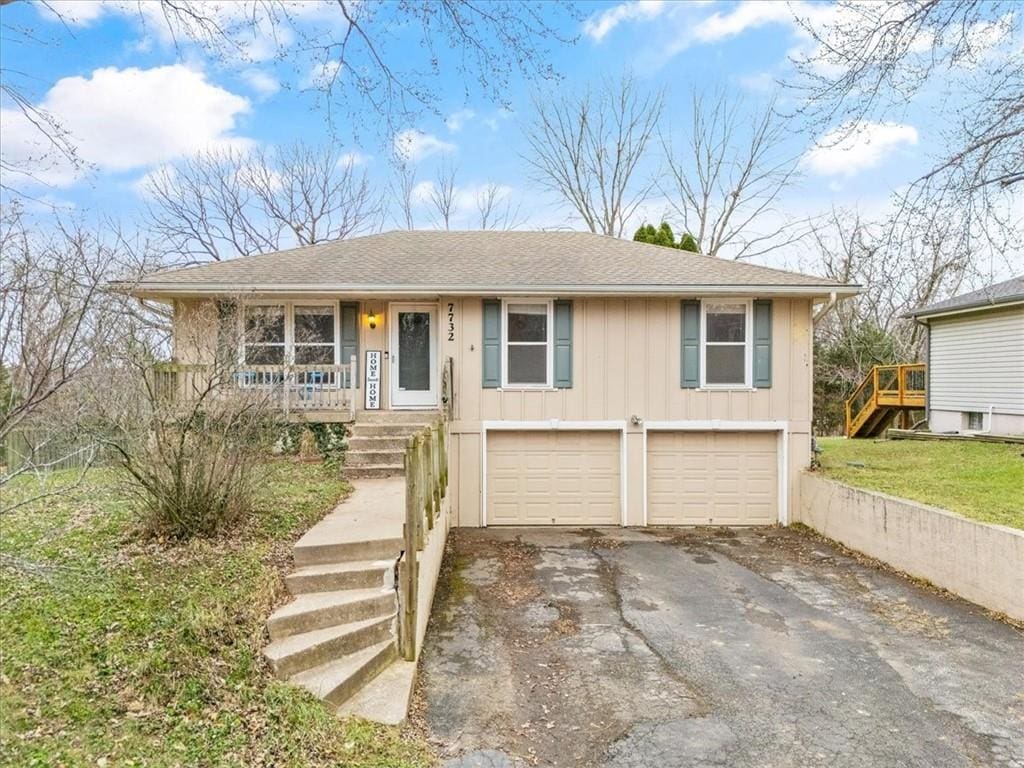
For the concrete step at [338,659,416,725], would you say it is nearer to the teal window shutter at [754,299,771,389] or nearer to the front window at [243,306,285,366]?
the front window at [243,306,285,366]

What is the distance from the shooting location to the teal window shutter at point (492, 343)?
33.1 ft

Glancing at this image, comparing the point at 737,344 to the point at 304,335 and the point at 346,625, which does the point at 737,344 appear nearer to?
the point at 304,335

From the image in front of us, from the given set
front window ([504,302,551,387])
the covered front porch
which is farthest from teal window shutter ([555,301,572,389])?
the covered front porch

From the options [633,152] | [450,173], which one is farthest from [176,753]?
[633,152]

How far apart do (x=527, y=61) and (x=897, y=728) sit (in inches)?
216

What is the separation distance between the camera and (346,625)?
4504 mm

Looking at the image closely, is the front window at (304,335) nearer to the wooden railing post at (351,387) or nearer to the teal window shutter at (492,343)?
the wooden railing post at (351,387)

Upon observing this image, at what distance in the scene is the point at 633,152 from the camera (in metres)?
23.9

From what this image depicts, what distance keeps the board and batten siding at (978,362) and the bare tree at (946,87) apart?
10.3 m

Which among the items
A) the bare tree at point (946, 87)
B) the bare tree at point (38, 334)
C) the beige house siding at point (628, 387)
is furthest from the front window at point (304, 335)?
the bare tree at point (946, 87)

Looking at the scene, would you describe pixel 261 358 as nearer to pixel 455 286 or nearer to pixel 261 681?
pixel 455 286

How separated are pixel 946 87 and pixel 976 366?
11905mm

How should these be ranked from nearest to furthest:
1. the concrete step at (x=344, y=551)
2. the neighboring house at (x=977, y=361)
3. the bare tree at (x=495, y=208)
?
the concrete step at (x=344, y=551)
the neighboring house at (x=977, y=361)
the bare tree at (x=495, y=208)

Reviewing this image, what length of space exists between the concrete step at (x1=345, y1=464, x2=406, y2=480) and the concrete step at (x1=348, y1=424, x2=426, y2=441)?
0.77 m
